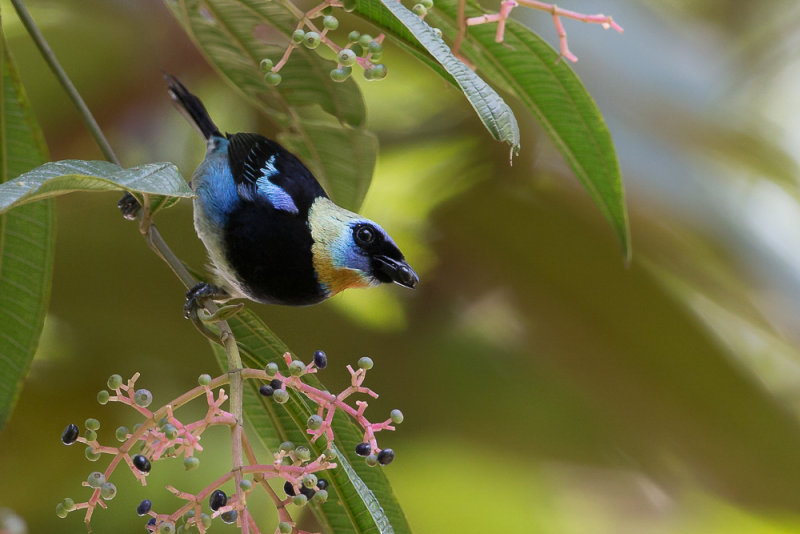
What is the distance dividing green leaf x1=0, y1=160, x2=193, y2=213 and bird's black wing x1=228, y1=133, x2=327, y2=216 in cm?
42

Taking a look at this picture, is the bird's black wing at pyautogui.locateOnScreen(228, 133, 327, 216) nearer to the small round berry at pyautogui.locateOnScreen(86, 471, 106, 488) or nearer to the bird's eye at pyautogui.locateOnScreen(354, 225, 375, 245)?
the bird's eye at pyautogui.locateOnScreen(354, 225, 375, 245)

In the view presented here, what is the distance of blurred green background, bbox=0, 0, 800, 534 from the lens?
1.89 m

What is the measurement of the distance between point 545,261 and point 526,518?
74cm

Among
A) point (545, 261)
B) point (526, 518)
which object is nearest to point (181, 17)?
point (545, 261)

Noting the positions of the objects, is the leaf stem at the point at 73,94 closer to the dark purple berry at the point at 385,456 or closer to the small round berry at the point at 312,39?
the small round berry at the point at 312,39

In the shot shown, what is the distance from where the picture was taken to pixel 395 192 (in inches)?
87.5

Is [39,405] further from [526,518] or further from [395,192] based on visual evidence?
[526,518]

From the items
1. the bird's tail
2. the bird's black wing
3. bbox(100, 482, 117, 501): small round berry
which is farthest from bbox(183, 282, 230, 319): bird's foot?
the bird's tail

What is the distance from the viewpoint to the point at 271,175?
4.30 ft

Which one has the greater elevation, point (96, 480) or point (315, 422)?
point (315, 422)

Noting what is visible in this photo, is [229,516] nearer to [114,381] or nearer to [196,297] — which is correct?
[114,381]

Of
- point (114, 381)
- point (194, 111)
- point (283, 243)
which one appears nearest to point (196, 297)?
point (283, 243)

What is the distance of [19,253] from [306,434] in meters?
0.52

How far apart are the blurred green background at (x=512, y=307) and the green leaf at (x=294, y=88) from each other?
532mm
